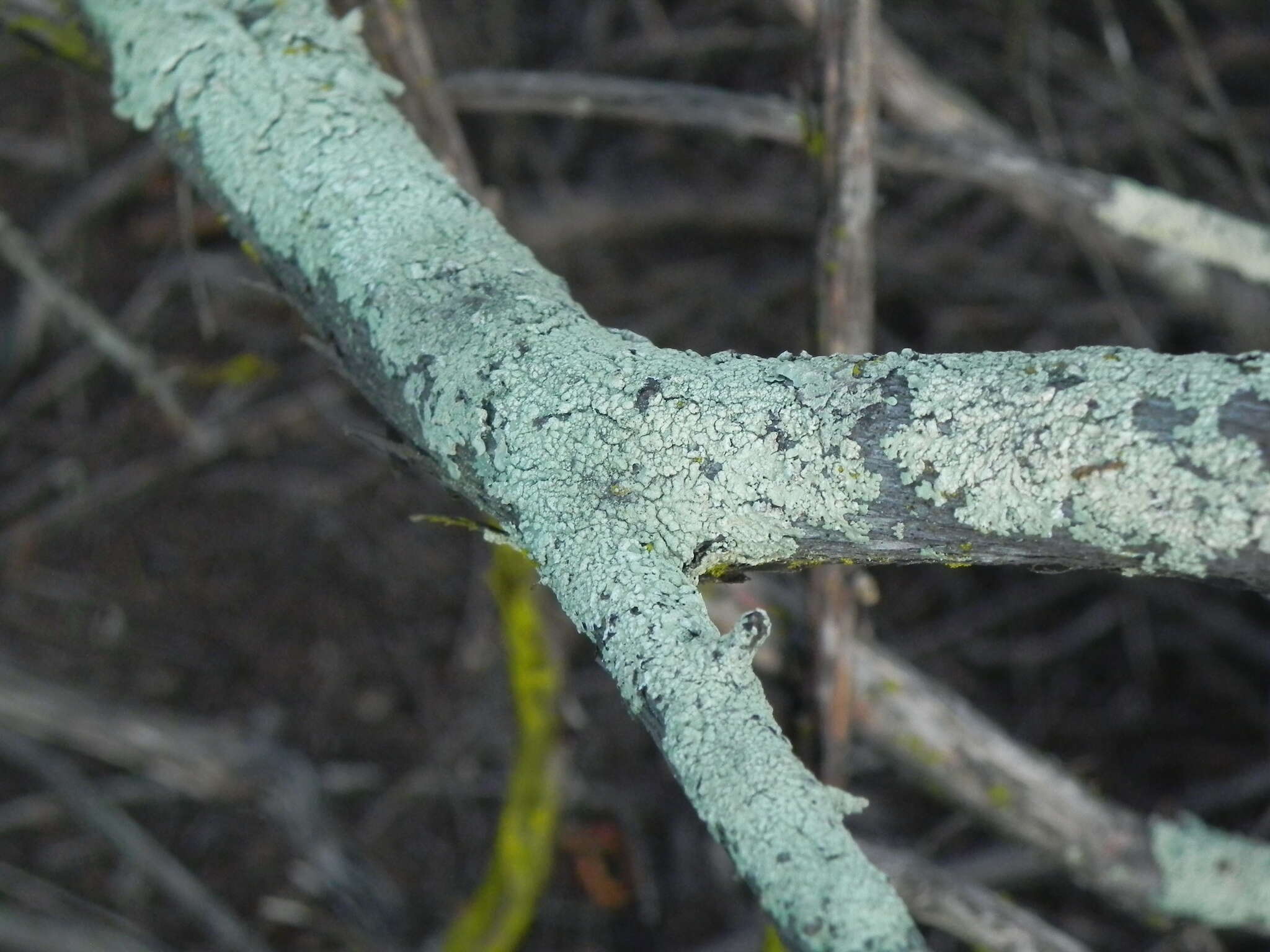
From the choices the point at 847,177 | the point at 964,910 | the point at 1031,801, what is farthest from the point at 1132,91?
the point at 964,910

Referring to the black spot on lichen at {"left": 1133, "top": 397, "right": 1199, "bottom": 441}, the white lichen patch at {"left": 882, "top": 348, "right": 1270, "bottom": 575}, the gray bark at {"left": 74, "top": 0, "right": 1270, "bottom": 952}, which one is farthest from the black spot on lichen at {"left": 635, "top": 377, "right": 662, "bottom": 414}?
the black spot on lichen at {"left": 1133, "top": 397, "right": 1199, "bottom": 441}

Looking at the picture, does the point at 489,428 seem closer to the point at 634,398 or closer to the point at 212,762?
the point at 634,398

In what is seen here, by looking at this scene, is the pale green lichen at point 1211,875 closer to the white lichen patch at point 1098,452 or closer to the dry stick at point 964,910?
the dry stick at point 964,910

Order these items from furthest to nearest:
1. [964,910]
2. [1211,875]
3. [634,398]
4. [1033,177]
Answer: [1033,177] → [1211,875] → [964,910] → [634,398]

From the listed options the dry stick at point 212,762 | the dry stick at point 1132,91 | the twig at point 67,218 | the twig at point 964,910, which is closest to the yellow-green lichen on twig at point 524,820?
the dry stick at point 212,762

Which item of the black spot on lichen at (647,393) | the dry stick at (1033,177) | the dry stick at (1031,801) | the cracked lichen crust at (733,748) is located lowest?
the cracked lichen crust at (733,748)

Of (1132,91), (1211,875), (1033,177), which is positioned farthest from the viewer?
(1132,91)

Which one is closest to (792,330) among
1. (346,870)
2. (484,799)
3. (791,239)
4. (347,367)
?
(791,239)
